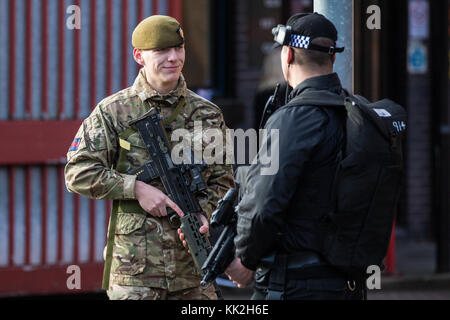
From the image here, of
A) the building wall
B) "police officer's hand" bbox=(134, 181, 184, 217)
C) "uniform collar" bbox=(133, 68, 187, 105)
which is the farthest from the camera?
the building wall

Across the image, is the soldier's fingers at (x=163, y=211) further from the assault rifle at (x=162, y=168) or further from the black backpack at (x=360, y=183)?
the black backpack at (x=360, y=183)

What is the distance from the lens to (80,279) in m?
7.05

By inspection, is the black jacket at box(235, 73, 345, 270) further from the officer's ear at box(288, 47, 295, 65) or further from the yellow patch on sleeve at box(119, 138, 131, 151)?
the yellow patch on sleeve at box(119, 138, 131, 151)

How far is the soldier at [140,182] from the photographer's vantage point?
4191mm

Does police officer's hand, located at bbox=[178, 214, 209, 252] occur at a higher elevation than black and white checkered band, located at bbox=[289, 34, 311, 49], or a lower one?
lower

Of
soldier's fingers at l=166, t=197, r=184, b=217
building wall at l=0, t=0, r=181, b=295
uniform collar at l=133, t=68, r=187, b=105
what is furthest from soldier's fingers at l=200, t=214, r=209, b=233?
building wall at l=0, t=0, r=181, b=295

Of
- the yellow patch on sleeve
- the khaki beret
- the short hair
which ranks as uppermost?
the khaki beret

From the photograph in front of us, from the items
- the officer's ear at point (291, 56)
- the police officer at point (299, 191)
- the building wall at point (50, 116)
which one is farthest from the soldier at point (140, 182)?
the building wall at point (50, 116)

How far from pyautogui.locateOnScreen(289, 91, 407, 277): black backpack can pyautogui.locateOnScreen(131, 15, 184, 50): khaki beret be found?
1.01m

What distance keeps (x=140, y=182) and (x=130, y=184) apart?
53mm

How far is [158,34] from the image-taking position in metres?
4.24

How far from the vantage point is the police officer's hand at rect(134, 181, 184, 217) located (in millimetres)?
4152
